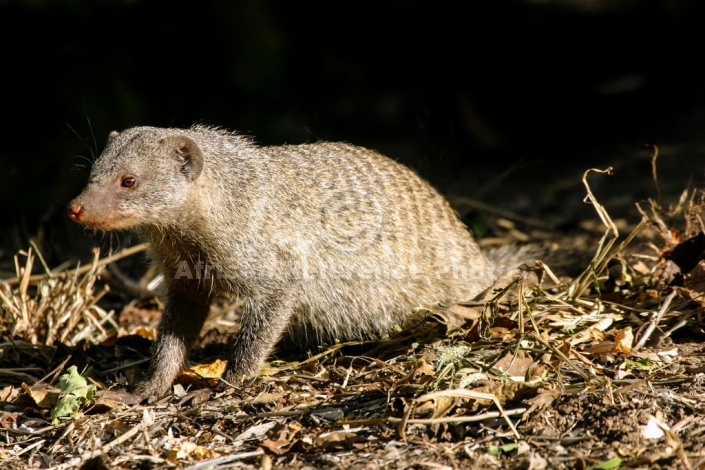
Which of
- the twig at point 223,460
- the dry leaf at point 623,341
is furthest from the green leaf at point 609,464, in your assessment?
the twig at point 223,460

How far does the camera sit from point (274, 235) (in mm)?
4035

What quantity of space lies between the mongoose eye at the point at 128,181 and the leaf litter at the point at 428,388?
36.6 inches

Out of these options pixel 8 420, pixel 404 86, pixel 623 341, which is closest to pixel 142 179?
pixel 8 420

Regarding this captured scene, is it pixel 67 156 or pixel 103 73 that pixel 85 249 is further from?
pixel 103 73

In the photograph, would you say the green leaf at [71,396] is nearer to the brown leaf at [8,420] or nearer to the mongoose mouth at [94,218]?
the brown leaf at [8,420]

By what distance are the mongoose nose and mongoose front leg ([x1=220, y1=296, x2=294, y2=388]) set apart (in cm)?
98

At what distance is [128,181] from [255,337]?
3.27 ft

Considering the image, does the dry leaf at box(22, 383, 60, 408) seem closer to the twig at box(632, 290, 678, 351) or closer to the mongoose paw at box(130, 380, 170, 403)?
the mongoose paw at box(130, 380, 170, 403)

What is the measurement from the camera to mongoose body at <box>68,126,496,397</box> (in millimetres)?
3756

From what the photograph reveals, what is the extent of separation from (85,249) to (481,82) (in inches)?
160

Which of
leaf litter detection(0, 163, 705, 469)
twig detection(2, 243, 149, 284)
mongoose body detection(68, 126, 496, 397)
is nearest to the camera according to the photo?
leaf litter detection(0, 163, 705, 469)

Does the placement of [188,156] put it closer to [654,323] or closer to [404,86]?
[654,323]

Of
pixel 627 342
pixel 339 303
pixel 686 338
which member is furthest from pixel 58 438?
pixel 686 338

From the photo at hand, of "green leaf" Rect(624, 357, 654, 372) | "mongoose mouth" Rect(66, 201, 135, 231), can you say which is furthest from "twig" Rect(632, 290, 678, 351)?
"mongoose mouth" Rect(66, 201, 135, 231)
